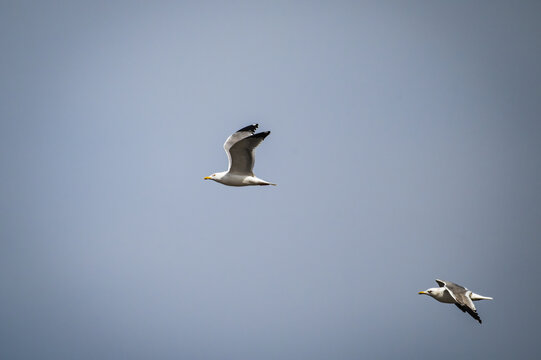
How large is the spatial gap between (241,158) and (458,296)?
8516 millimetres

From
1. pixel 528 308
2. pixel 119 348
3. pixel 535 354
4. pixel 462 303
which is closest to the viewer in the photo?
pixel 462 303

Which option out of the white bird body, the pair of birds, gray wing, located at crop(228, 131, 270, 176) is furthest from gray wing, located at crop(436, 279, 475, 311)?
gray wing, located at crop(228, 131, 270, 176)

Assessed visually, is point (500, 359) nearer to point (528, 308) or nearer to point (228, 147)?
point (528, 308)

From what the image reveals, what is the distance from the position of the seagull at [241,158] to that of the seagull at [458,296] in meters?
7.09

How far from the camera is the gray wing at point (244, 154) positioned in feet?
67.1

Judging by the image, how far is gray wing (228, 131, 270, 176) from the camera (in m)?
20.4

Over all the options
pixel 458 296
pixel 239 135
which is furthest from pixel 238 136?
pixel 458 296

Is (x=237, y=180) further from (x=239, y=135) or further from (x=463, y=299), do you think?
(x=463, y=299)

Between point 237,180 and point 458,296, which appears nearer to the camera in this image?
point 458,296

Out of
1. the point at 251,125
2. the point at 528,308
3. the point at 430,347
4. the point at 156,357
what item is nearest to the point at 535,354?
the point at 528,308

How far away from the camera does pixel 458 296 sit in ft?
70.1

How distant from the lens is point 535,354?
13375 centimetres

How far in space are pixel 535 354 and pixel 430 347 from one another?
55215 mm

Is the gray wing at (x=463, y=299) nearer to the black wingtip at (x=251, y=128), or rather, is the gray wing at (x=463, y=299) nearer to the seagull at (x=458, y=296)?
the seagull at (x=458, y=296)
